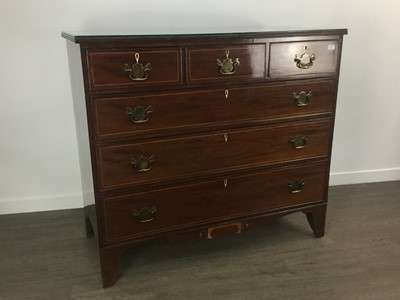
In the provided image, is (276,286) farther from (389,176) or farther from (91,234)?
(389,176)

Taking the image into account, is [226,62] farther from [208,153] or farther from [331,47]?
[331,47]

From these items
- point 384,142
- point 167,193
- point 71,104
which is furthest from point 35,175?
point 384,142

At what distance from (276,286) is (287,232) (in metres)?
0.47

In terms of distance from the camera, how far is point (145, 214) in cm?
171

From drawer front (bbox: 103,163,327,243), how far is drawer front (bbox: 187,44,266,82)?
1.47ft

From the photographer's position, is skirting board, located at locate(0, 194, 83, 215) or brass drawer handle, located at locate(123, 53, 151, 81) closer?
brass drawer handle, located at locate(123, 53, 151, 81)

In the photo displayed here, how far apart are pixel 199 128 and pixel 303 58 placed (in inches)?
21.7

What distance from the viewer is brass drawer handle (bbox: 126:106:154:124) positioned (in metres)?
1.56

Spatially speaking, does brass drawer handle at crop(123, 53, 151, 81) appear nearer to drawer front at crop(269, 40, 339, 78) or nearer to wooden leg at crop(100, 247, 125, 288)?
drawer front at crop(269, 40, 339, 78)

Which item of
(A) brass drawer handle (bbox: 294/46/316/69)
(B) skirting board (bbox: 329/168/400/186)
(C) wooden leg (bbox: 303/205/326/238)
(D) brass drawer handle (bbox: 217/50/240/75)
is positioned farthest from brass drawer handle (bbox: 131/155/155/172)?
(B) skirting board (bbox: 329/168/400/186)

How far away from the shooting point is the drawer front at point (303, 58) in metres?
1.75

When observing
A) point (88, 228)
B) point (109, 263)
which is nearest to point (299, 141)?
point (109, 263)

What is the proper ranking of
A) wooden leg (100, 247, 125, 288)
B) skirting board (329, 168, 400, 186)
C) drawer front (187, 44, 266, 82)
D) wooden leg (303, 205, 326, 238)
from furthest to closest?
skirting board (329, 168, 400, 186) < wooden leg (303, 205, 326, 238) < wooden leg (100, 247, 125, 288) < drawer front (187, 44, 266, 82)

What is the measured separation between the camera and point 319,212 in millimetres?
2088
